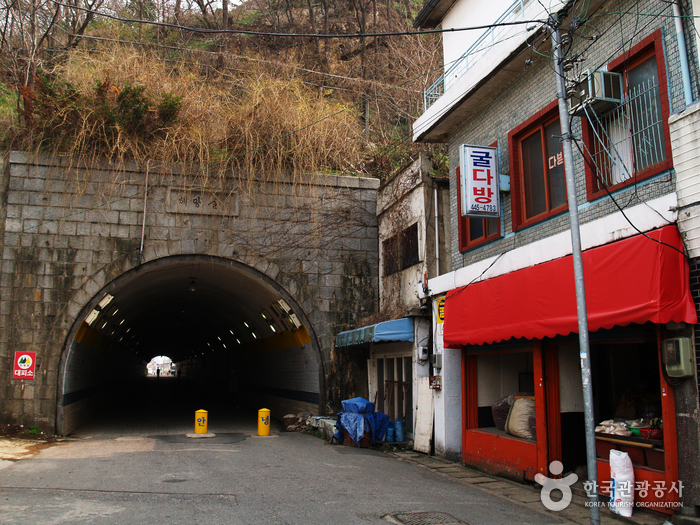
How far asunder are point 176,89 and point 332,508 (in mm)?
13415

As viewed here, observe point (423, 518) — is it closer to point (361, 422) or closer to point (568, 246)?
point (568, 246)

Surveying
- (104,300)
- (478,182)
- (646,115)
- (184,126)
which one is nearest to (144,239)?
(104,300)

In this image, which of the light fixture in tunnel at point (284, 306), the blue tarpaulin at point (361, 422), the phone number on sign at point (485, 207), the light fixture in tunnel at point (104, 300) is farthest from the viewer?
the light fixture in tunnel at point (284, 306)

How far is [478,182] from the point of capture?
958cm

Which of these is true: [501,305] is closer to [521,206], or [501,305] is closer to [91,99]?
[521,206]

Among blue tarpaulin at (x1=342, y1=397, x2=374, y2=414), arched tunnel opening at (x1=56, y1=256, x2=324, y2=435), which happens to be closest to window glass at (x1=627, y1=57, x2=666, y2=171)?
blue tarpaulin at (x1=342, y1=397, x2=374, y2=414)

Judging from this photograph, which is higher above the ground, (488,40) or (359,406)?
(488,40)

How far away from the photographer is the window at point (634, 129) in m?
6.68

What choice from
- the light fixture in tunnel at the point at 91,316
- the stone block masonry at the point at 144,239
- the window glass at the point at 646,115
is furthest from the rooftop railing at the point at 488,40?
the light fixture in tunnel at the point at 91,316

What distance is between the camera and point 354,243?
15312mm

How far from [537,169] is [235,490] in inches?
264

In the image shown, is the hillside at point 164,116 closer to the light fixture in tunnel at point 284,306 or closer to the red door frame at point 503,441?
the light fixture in tunnel at point 284,306

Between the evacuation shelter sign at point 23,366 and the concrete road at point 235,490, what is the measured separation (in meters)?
2.51

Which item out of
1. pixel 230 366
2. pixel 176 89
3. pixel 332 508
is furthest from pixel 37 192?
pixel 230 366
